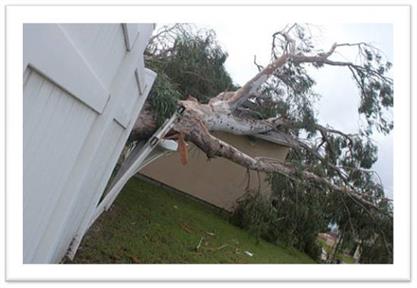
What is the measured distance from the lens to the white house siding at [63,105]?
83cm

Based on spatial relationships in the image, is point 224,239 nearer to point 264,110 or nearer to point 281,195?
point 281,195

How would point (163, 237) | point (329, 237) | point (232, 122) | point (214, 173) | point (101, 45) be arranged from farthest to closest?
point (214, 173), point (329, 237), point (232, 122), point (163, 237), point (101, 45)

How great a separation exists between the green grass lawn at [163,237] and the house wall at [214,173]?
2.24ft

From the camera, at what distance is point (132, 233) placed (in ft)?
10.8

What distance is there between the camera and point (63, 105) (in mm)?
1022

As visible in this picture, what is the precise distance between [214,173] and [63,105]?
5.70m

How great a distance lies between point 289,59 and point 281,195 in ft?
4.73

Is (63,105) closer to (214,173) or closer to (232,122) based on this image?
(232,122)

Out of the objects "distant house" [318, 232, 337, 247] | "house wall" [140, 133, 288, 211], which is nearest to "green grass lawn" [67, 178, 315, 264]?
"distant house" [318, 232, 337, 247]

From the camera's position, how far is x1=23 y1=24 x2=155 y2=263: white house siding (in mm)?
831
